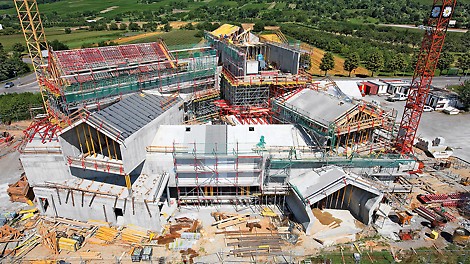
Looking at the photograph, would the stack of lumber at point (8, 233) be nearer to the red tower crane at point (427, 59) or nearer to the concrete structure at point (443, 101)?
the red tower crane at point (427, 59)

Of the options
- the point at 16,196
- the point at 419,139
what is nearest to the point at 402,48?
the point at 419,139

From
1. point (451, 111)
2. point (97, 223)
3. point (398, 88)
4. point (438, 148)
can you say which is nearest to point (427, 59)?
point (438, 148)

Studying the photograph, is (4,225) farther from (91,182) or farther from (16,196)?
(91,182)

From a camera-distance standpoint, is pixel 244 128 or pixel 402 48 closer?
pixel 244 128

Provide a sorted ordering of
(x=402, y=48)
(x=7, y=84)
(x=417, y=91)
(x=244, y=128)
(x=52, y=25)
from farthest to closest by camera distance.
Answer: (x=52, y=25)
(x=402, y=48)
(x=7, y=84)
(x=417, y=91)
(x=244, y=128)

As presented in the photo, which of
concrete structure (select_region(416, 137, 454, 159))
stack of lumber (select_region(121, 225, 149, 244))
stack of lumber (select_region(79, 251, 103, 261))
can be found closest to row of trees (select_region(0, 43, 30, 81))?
stack of lumber (select_region(121, 225, 149, 244))

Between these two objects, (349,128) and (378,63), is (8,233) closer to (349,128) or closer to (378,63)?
(349,128)

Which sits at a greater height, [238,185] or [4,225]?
[238,185]
